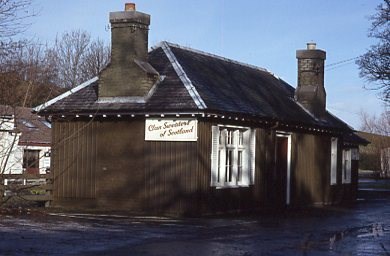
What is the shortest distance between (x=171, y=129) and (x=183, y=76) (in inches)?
78.4

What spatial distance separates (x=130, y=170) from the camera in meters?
23.9

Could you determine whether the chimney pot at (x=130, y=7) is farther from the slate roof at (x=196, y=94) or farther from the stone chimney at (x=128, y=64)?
the slate roof at (x=196, y=94)

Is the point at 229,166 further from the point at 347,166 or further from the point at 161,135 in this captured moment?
the point at 347,166

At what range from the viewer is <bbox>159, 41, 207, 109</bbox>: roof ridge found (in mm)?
22667

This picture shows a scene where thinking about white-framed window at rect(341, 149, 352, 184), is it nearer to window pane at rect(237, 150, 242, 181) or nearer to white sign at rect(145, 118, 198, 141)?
window pane at rect(237, 150, 242, 181)

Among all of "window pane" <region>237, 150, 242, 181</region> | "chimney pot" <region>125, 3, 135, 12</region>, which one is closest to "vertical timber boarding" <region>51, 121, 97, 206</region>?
"chimney pot" <region>125, 3, 135, 12</region>

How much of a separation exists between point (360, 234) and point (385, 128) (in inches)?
2970

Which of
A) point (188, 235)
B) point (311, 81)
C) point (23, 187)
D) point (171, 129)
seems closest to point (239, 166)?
point (171, 129)

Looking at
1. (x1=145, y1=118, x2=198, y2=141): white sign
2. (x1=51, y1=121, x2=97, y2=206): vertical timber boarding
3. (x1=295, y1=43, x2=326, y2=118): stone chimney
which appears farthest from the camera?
(x1=295, y1=43, x2=326, y2=118): stone chimney

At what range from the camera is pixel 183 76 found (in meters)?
24.2

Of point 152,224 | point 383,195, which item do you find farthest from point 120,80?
point 383,195

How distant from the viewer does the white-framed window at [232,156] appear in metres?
23.9

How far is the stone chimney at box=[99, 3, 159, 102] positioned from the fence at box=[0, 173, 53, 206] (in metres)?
3.36

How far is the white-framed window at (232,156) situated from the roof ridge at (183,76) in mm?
1266
